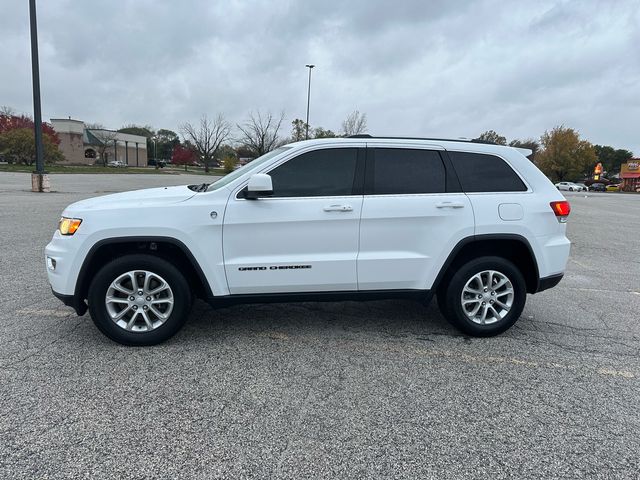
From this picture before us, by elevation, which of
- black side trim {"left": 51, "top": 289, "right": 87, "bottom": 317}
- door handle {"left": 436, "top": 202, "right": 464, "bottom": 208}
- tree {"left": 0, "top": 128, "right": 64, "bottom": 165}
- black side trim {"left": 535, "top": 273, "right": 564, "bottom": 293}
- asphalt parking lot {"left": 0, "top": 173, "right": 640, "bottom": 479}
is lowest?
asphalt parking lot {"left": 0, "top": 173, "right": 640, "bottom": 479}

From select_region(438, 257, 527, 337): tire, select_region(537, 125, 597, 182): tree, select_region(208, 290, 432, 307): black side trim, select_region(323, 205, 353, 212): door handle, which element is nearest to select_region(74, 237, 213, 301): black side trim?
select_region(208, 290, 432, 307): black side trim

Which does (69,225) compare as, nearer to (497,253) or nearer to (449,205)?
(449,205)

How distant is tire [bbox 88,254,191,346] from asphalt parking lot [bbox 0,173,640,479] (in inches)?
7.2

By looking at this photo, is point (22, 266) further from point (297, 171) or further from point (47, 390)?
point (297, 171)

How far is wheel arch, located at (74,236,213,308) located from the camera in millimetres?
3508

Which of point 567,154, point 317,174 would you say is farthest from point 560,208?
point 567,154

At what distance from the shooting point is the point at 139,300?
3613 mm

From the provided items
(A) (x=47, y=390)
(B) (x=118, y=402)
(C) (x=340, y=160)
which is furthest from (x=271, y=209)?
(A) (x=47, y=390)

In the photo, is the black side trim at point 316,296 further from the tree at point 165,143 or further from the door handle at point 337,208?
the tree at point 165,143

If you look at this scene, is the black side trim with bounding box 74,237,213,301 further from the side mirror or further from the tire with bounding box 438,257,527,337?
the tire with bounding box 438,257,527,337

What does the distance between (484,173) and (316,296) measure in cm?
195

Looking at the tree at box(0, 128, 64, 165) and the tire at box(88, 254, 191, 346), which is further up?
the tree at box(0, 128, 64, 165)

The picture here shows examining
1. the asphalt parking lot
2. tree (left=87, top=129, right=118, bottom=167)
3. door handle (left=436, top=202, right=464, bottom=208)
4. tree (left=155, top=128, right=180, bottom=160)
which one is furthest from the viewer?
tree (left=155, top=128, right=180, bottom=160)

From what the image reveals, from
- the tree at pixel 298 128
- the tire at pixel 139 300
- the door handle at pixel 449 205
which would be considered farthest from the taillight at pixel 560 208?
the tree at pixel 298 128
